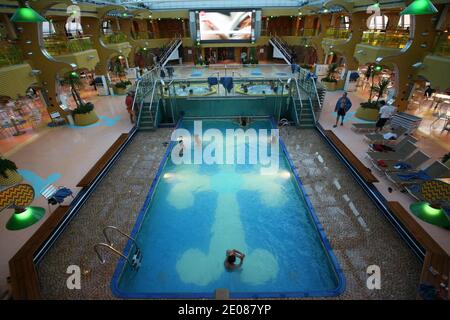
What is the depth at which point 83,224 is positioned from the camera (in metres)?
6.41

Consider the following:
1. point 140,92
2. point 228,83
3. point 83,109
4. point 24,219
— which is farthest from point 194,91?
point 24,219

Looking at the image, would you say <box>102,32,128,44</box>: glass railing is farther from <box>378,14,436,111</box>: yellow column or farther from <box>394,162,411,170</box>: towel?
<box>394,162,411,170</box>: towel

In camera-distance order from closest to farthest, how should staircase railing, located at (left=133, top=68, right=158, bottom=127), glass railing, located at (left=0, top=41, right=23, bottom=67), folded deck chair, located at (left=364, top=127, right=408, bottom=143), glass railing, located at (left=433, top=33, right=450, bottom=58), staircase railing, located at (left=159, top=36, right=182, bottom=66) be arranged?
folded deck chair, located at (left=364, top=127, right=408, bottom=143) → glass railing, located at (left=433, top=33, right=450, bottom=58) → glass railing, located at (left=0, top=41, right=23, bottom=67) → staircase railing, located at (left=133, top=68, right=158, bottom=127) → staircase railing, located at (left=159, top=36, right=182, bottom=66)

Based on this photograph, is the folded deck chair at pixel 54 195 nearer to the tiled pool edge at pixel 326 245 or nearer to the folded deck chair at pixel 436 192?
the tiled pool edge at pixel 326 245

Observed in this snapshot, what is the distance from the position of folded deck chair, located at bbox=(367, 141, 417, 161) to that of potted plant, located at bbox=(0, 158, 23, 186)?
11735 millimetres

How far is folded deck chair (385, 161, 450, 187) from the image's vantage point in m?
6.64

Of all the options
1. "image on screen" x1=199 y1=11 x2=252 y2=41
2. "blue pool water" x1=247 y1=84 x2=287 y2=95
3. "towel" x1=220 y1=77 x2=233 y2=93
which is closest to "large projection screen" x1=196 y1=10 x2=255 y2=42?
"image on screen" x1=199 y1=11 x2=252 y2=41

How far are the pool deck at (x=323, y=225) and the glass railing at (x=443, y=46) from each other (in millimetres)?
6128

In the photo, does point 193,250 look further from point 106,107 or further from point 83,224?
point 106,107

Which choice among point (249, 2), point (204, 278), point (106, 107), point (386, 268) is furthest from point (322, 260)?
point (249, 2)

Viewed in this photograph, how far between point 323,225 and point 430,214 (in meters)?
2.51

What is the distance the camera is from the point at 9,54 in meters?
10.1

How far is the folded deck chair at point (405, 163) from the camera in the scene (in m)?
7.29
